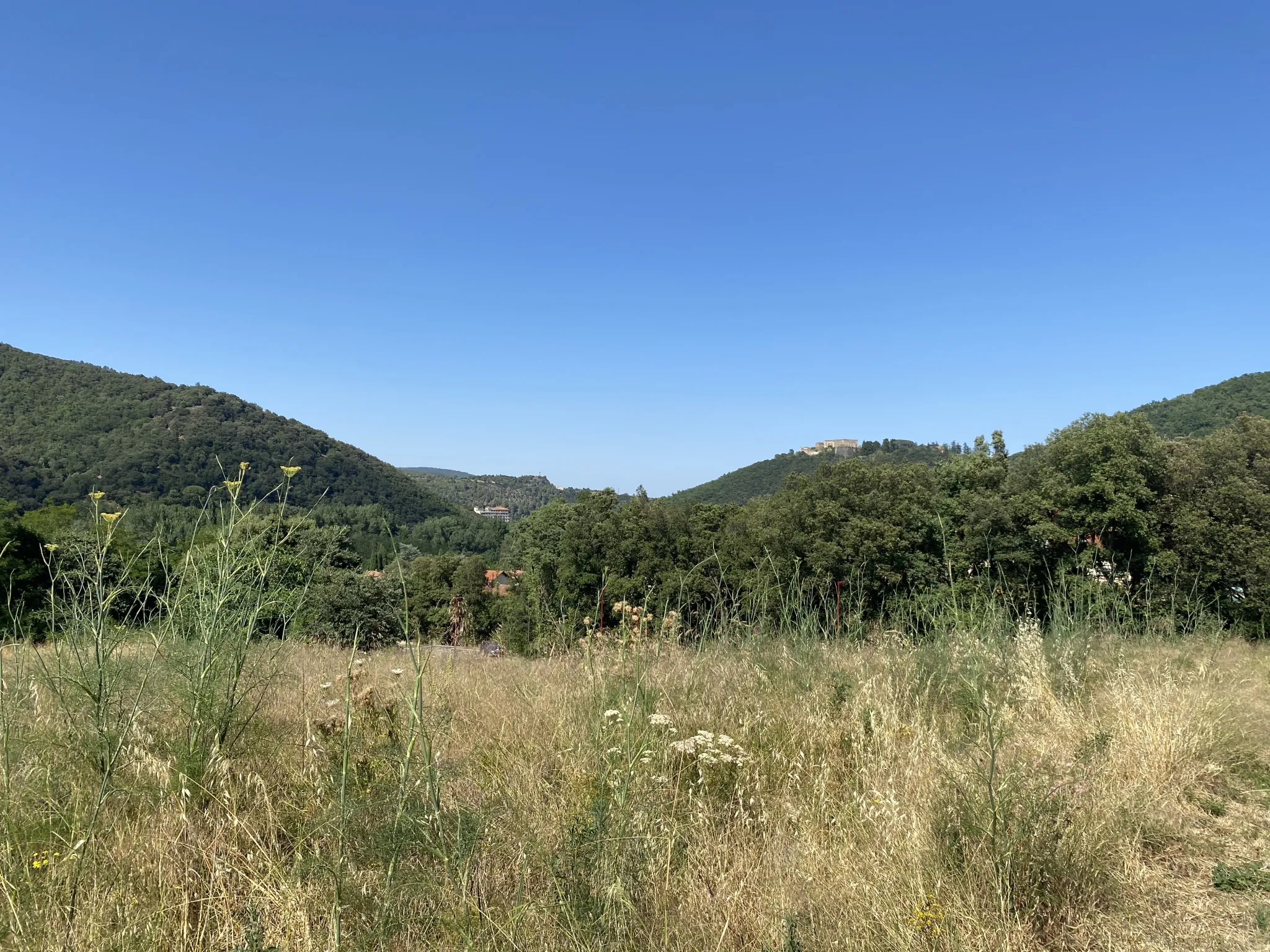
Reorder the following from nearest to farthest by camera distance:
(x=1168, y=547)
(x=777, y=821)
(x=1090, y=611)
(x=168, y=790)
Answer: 1. (x=168, y=790)
2. (x=777, y=821)
3. (x=1090, y=611)
4. (x=1168, y=547)

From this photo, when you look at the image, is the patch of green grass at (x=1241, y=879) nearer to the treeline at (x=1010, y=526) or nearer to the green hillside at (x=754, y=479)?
the treeline at (x=1010, y=526)

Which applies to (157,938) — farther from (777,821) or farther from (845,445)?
(845,445)

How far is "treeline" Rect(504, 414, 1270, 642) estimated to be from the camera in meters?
19.9

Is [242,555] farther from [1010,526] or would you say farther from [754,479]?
[754,479]

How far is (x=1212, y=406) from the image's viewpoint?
43250 mm

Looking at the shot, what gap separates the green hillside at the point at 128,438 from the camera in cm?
4369

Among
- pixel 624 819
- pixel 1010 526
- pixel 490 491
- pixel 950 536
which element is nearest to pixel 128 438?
pixel 950 536

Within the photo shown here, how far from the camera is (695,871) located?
7.71 feet

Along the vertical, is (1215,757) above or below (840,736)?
below

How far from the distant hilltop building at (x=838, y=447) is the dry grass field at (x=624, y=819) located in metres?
94.5

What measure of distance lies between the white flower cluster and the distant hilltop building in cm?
9502

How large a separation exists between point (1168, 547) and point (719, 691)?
2543cm

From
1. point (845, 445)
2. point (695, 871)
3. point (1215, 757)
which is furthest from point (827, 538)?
point (845, 445)

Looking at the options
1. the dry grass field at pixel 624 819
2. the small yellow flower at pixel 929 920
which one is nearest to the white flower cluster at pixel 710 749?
the dry grass field at pixel 624 819
